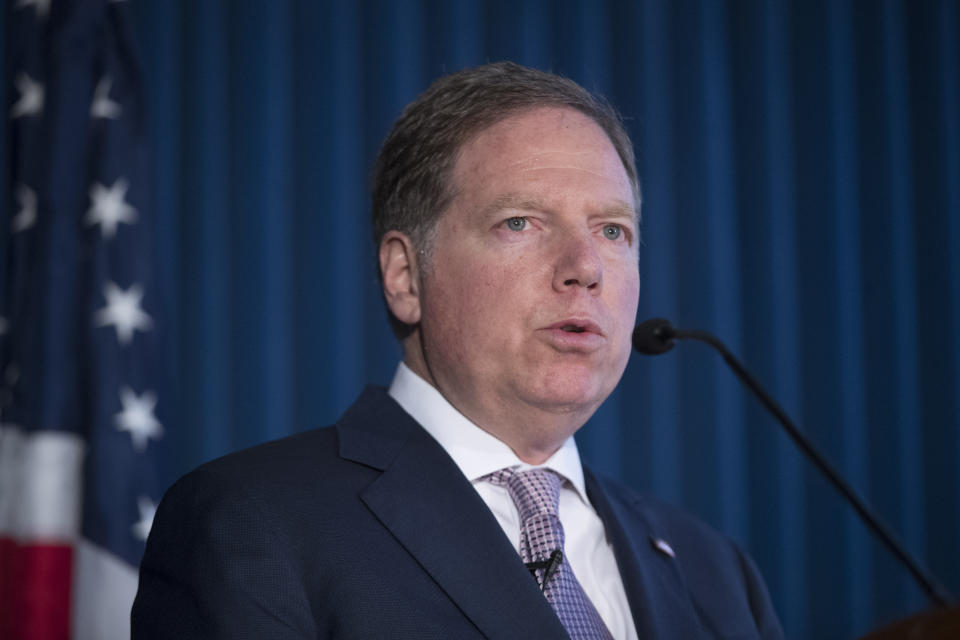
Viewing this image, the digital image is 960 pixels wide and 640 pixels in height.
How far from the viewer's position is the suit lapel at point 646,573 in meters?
1.54

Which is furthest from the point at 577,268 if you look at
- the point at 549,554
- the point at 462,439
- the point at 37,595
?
the point at 37,595

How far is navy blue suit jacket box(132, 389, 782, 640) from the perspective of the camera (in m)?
1.24

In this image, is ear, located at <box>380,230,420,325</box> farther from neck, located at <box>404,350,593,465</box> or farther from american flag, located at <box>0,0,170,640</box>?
american flag, located at <box>0,0,170,640</box>

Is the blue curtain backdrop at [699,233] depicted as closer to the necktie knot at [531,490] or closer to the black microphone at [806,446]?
the necktie knot at [531,490]

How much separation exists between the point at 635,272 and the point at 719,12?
197 cm

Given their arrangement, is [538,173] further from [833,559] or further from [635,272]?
[833,559]

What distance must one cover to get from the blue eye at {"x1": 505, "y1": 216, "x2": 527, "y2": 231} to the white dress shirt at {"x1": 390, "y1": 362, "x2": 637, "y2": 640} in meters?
0.31

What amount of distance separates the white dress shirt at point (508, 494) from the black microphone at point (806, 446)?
1.00ft

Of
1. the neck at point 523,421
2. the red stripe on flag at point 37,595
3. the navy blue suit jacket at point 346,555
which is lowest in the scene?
the red stripe on flag at point 37,595

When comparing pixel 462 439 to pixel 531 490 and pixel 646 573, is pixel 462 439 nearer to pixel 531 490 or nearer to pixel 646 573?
pixel 531 490

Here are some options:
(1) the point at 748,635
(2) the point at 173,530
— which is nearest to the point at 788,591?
(1) the point at 748,635

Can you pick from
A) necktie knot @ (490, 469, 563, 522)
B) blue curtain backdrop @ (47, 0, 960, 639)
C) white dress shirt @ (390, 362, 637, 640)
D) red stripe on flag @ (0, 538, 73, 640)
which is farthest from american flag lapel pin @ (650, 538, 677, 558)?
red stripe on flag @ (0, 538, 73, 640)

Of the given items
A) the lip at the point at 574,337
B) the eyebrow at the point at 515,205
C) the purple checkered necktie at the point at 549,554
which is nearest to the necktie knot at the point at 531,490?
the purple checkered necktie at the point at 549,554

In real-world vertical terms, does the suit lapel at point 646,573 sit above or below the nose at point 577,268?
below
